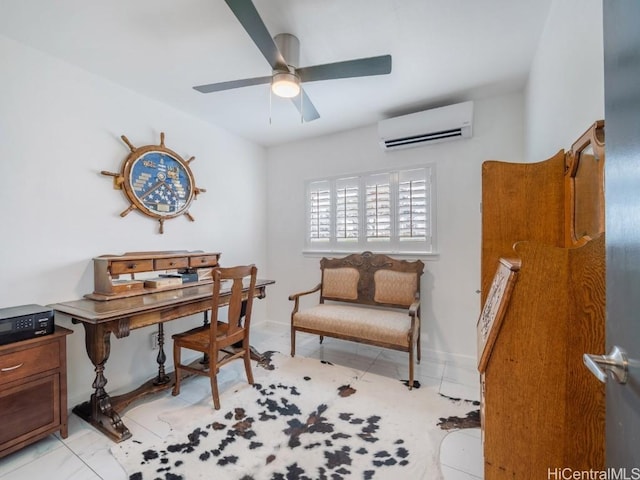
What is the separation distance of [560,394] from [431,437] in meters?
1.16

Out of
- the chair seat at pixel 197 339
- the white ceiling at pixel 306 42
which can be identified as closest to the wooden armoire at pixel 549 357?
the white ceiling at pixel 306 42

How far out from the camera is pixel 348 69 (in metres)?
1.75

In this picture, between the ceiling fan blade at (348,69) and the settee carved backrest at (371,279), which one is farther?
the settee carved backrest at (371,279)

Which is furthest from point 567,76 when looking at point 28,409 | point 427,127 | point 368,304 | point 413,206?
point 28,409

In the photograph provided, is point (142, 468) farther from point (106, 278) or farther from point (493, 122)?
point (493, 122)

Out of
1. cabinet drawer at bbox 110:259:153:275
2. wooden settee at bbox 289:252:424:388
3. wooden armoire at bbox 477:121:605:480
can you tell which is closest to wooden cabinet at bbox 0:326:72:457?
cabinet drawer at bbox 110:259:153:275

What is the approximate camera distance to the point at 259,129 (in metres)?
3.41

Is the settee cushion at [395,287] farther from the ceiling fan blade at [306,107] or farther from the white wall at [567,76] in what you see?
the ceiling fan blade at [306,107]

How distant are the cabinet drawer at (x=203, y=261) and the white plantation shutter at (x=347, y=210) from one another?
148cm

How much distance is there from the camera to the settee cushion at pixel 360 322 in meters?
2.46

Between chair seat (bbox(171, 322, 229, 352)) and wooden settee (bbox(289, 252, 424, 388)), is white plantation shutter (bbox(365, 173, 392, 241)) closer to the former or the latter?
wooden settee (bbox(289, 252, 424, 388))

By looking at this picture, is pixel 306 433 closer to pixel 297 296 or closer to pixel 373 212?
pixel 297 296

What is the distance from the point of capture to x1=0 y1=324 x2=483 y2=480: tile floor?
5.08 feet

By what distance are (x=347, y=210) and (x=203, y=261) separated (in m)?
1.73
